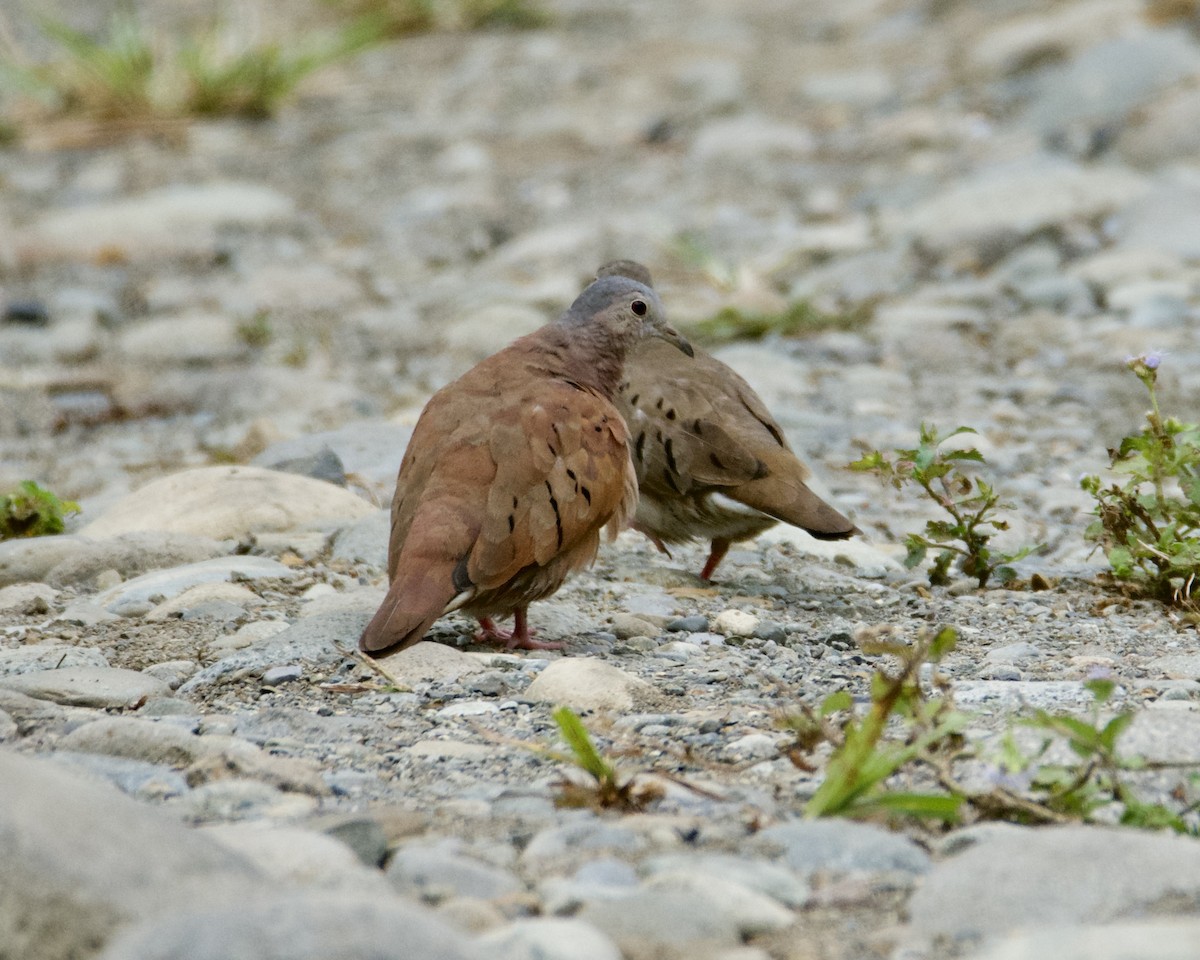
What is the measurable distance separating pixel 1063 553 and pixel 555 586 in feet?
7.03

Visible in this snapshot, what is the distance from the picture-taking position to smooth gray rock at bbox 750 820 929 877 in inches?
115

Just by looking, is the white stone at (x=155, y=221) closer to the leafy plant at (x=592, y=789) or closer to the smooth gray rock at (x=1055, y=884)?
the leafy plant at (x=592, y=789)

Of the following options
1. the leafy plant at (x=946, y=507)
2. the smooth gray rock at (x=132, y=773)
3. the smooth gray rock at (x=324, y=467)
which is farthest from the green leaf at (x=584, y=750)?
the smooth gray rock at (x=324, y=467)

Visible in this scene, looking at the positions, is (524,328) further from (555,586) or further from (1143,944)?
(1143,944)

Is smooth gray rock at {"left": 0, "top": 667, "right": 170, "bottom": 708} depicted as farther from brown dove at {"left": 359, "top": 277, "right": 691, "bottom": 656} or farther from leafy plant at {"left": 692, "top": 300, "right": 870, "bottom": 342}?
leafy plant at {"left": 692, "top": 300, "right": 870, "bottom": 342}

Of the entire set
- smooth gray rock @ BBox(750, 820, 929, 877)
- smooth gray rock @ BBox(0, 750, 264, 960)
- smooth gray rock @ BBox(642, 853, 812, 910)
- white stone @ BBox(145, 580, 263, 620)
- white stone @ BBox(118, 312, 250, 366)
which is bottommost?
white stone @ BBox(118, 312, 250, 366)

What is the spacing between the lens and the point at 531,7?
52.9ft

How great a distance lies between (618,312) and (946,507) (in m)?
1.19

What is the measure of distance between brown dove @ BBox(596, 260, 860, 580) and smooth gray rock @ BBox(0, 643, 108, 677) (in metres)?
1.94

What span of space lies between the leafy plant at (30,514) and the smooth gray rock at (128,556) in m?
0.49

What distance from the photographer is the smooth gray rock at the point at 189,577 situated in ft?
16.4

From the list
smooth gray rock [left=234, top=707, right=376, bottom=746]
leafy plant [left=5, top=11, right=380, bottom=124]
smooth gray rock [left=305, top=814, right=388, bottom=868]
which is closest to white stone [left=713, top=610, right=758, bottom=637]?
smooth gray rock [left=234, top=707, right=376, bottom=746]

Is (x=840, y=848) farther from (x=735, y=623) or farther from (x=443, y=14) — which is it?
(x=443, y=14)

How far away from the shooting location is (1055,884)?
2682 mm
